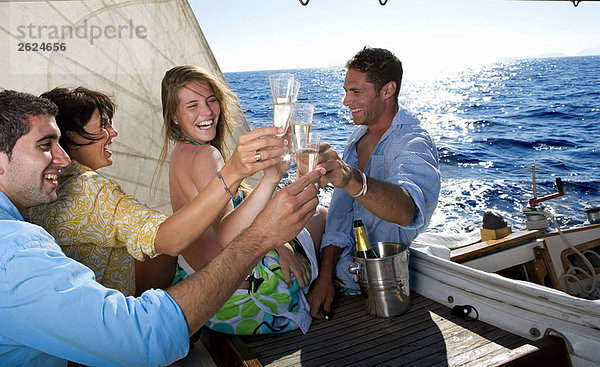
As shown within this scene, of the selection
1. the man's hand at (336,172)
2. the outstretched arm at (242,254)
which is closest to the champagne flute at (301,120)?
the outstretched arm at (242,254)

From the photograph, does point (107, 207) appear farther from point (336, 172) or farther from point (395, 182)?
point (395, 182)

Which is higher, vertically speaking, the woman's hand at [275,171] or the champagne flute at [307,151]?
the champagne flute at [307,151]

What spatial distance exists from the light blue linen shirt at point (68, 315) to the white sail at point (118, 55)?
90.4 inches

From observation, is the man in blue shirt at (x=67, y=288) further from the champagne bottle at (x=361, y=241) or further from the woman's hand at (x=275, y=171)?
the champagne bottle at (x=361, y=241)

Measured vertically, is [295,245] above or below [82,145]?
below

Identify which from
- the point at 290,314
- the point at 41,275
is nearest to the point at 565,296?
the point at 290,314

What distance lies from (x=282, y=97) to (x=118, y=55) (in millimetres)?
2553

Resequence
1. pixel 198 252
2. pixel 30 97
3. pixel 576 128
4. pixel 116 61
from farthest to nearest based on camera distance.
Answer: pixel 576 128 → pixel 116 61 → pixel 198 252 → pixel 30 97

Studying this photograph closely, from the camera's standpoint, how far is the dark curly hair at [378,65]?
302cm

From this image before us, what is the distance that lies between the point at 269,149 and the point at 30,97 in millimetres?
735

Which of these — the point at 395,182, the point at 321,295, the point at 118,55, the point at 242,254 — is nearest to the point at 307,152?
the point at 242,254

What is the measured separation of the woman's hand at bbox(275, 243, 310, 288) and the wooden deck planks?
0.24 m

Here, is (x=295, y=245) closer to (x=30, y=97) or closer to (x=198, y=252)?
Answer: (x=198, y=252)

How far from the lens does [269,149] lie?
1.51 m
